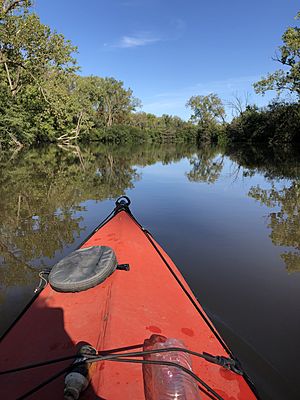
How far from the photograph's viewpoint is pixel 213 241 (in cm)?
538

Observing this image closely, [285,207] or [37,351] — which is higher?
[37,351]

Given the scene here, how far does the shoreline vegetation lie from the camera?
16.7 m

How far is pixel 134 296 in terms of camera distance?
2127 mm

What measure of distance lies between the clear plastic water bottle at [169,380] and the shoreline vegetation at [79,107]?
16350 millimetres

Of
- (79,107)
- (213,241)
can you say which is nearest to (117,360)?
(213,241)

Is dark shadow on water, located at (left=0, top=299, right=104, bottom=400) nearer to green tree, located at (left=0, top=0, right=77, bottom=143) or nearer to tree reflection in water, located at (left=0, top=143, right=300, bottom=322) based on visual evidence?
tree reflection in water, located at (left=0, top=143, right=300, bottom=322)

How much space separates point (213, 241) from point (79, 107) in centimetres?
3218

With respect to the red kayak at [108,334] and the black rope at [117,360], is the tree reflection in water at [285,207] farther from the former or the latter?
the black rope at [117,360]

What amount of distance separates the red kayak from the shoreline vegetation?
15461 millimetres

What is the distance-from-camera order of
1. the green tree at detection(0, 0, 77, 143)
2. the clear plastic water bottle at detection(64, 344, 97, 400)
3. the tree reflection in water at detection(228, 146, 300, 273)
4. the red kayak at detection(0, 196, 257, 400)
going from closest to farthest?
the clear plastic water bottle at detection(64, 344, 97, 400) → the red kayak at detection(0, 196, 257, 400) → the tree reflection in water at detection(228, 146, 300, 273) → the green tree at detection(0, 0, 77, 143)

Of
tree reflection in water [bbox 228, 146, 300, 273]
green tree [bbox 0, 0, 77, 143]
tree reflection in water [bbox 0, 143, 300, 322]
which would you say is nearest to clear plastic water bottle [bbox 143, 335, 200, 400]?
tree reflection in water [bbox 0, 143, 300, 322]

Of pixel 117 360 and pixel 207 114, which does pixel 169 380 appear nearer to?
pixel 117 360

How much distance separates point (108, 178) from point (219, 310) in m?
9.41

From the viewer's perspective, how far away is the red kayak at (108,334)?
139cm
